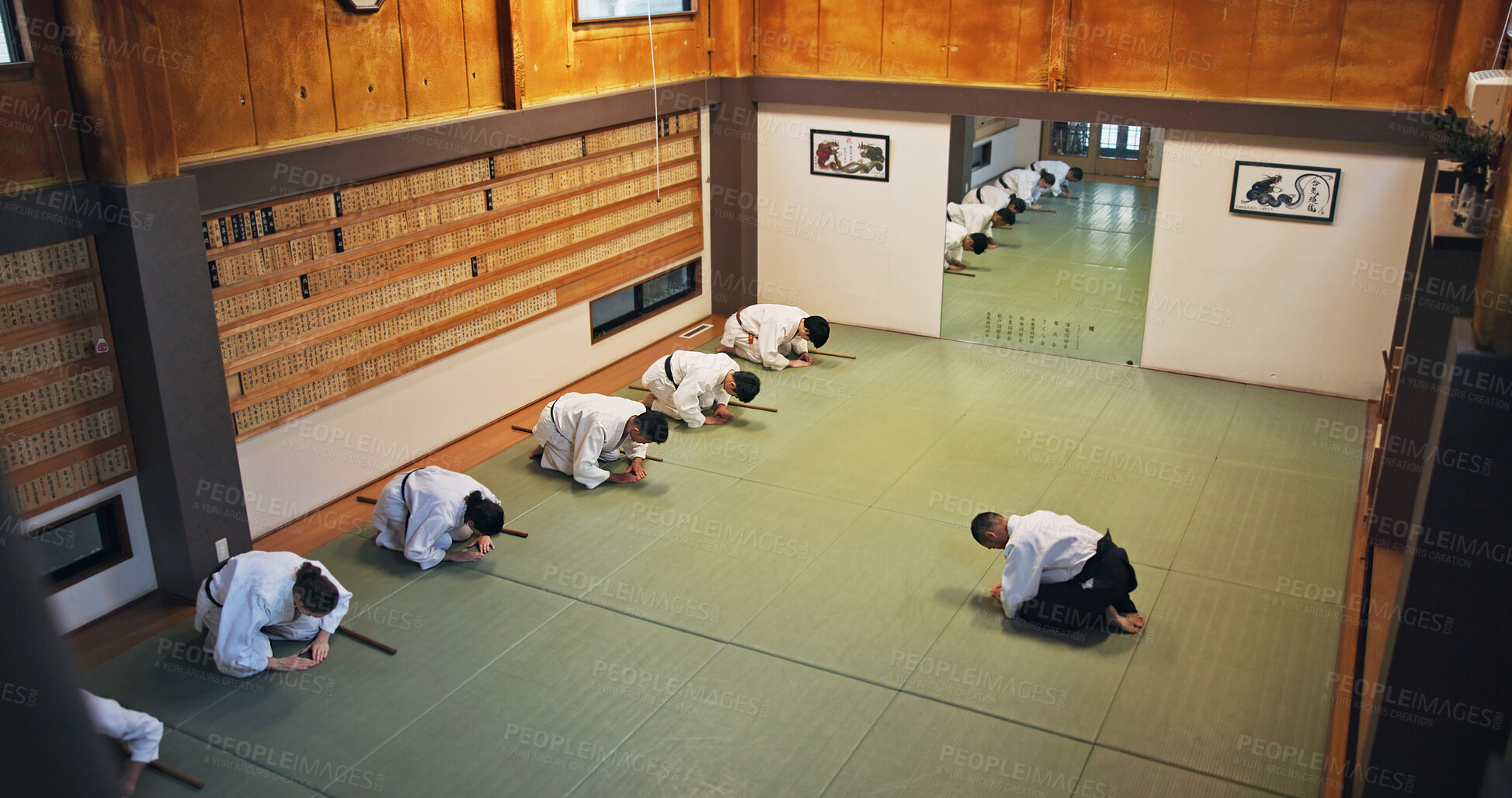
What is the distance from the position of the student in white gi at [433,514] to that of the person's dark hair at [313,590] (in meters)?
1.03

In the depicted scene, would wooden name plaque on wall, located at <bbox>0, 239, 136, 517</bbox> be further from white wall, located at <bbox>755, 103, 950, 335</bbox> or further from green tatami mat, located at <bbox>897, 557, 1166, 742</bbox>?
white wall, located at <bbox>755, 103, 950, 335</bbox>

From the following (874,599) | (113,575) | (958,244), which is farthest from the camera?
(958,244)

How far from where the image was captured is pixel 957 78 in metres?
10.7

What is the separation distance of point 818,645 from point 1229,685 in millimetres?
2201

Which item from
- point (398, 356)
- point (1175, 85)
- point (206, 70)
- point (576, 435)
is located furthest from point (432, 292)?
point (1175, 85)

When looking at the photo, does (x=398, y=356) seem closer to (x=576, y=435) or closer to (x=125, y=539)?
(x=576, y=435)

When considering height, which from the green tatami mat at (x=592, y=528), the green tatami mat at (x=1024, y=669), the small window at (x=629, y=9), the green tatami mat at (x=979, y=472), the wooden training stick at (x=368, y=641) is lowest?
the green tatami mat at (x=1024, y=669)

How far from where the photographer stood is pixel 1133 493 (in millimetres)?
8234

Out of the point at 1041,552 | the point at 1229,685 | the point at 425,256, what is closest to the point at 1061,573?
the point at 1041,552

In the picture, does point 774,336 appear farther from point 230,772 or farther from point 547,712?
point 230,772

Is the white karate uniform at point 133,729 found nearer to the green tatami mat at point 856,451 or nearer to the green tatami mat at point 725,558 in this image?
the green tatami mat at point 725,558

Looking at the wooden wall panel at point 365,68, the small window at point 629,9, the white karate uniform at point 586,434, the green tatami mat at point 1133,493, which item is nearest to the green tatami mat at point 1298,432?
the green tatami mat at point 1133,493

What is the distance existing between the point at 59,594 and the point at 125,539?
45cm

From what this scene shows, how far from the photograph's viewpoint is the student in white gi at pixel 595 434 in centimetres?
810
